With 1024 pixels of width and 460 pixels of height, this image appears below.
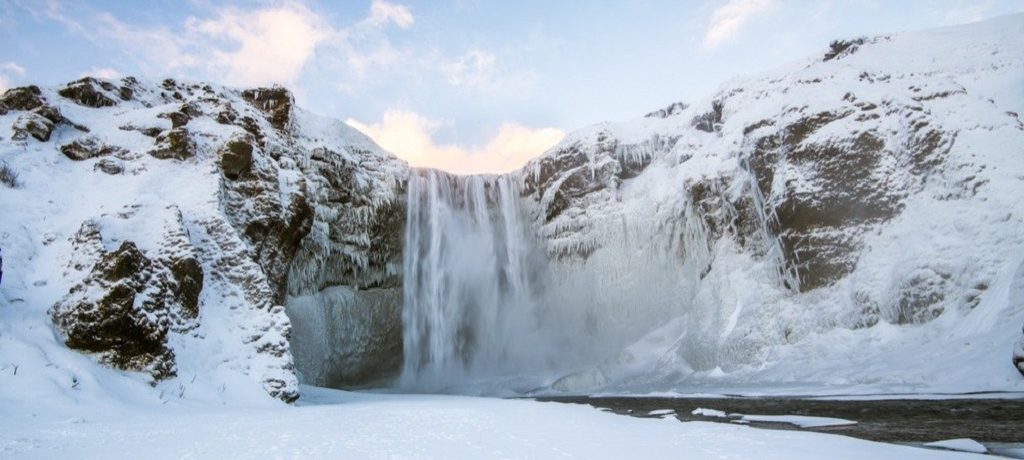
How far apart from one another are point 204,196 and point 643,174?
68.2 ft

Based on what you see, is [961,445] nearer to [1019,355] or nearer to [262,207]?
[1019,355]

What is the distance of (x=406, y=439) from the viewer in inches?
222

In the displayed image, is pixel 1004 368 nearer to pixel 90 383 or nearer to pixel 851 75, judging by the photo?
pixel 851 75

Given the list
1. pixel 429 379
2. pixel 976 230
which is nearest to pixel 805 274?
pixel 976 230

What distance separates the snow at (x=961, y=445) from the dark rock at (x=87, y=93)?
25782 millimetres

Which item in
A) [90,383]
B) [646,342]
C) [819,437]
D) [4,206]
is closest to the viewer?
[819,437]

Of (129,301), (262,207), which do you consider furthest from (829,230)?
(129,301)

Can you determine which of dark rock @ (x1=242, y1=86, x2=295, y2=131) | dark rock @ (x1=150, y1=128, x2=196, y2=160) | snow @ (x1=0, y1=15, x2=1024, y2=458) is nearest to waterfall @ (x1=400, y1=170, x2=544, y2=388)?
snow @ (x1=0, y1=15, x2=1024, y2=458)

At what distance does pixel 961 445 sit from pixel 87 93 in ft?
86.6

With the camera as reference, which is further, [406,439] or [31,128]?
[31,128]

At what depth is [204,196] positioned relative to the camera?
636 inches

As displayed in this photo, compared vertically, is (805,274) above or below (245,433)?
above

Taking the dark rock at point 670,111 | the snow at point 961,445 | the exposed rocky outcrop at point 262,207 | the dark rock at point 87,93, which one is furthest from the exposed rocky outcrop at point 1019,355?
the dark rock at point 87,93

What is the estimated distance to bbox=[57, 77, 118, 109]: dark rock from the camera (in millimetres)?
19938
